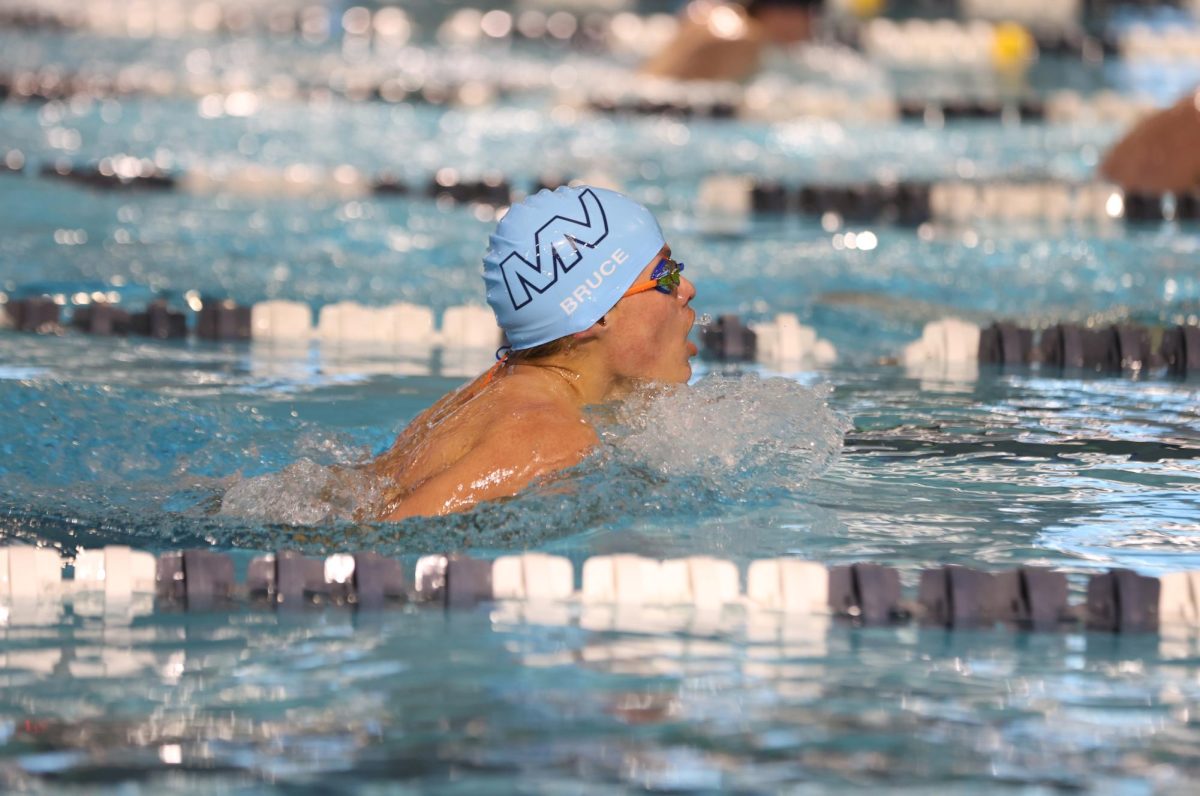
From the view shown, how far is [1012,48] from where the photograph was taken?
14.8 meters

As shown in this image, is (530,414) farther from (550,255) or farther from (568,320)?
(550,255)

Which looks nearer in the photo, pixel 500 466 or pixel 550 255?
pixel 500 466

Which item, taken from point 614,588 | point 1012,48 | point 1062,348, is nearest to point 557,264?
point 614,588

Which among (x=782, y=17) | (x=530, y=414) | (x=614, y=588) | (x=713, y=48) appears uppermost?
(x=782, y=17)

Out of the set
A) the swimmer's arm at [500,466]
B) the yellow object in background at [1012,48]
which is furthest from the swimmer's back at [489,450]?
the yellow object in background at [1012,48]

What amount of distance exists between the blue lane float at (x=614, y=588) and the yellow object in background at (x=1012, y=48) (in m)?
12.4

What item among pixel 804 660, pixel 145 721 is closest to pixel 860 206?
pixel 804 660

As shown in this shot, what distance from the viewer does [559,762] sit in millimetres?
2111

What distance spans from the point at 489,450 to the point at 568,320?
35 centimetres

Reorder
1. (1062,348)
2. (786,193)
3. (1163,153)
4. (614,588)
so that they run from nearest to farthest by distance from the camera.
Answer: (614,588) < (1062,348) < (1163,153) < (786,193)

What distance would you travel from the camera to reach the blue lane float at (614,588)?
2.70m

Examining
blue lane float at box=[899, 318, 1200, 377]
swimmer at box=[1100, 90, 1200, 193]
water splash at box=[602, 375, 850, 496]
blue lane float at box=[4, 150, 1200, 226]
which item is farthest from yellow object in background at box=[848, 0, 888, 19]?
water splash at box=[602, 375, 850, 496]

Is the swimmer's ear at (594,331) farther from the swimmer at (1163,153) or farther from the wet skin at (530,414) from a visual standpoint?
the swimmer at (1163,153)

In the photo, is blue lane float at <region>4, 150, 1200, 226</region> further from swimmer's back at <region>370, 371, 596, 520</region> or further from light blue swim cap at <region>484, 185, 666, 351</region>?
swimmer's back at <region>370, 371, 596, 520</region>
